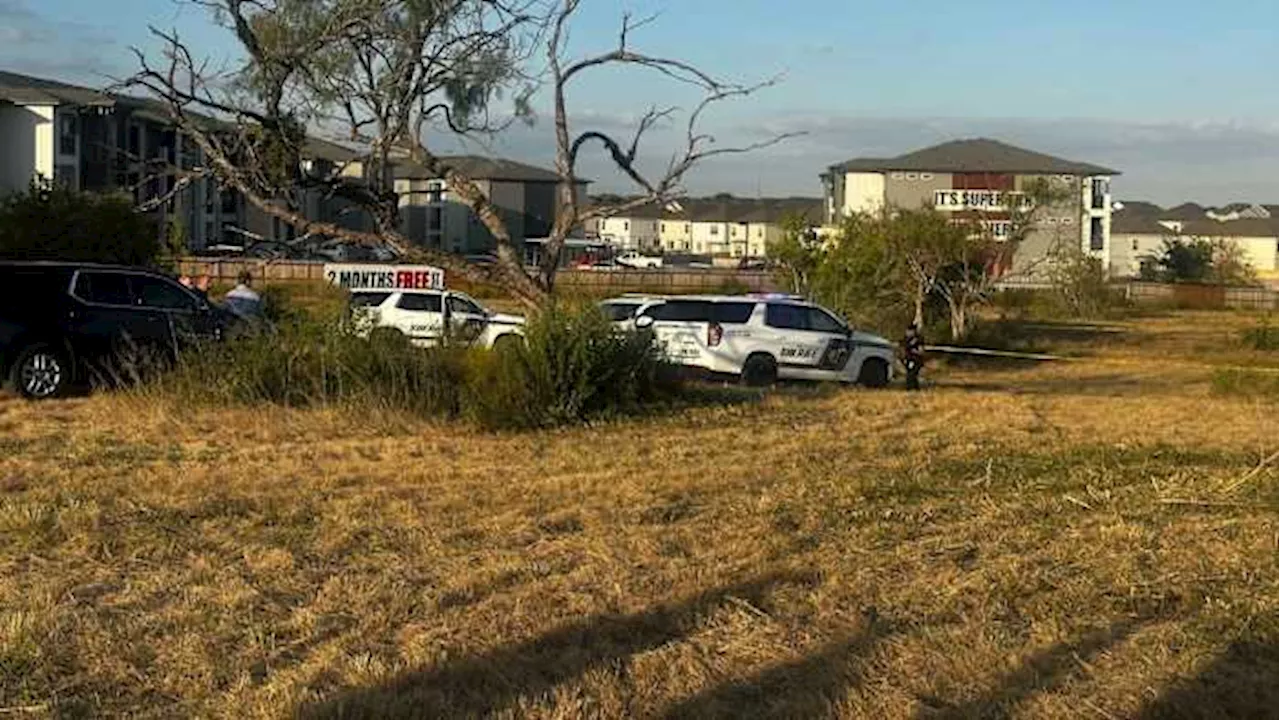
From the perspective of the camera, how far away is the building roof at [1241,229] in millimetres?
144625

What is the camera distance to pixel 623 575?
7.83m

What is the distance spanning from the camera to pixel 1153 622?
276 inches

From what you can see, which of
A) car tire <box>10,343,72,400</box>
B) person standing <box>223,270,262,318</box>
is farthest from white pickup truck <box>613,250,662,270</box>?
car tire <box>10,343,72,400</box>

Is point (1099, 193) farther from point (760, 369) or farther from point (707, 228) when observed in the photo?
point (760, 369)

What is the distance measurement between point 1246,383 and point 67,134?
210 ft

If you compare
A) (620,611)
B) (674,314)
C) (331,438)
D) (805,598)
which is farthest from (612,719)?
(674,314)

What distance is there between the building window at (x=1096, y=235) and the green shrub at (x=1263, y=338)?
184 feet

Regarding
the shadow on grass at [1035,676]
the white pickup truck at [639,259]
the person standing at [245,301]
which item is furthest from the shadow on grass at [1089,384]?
the white pickup truck at [639,259]

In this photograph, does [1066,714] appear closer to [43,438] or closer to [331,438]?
[331,438]

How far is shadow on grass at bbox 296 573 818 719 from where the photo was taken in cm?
562

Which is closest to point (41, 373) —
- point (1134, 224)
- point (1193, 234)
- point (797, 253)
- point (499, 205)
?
point (797, 253)

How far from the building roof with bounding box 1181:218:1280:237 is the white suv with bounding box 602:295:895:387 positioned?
4929 inches

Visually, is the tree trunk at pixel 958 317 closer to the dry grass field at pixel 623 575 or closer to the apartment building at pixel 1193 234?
the dry grass field at pixel 623 575

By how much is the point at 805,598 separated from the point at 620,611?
0.91m
